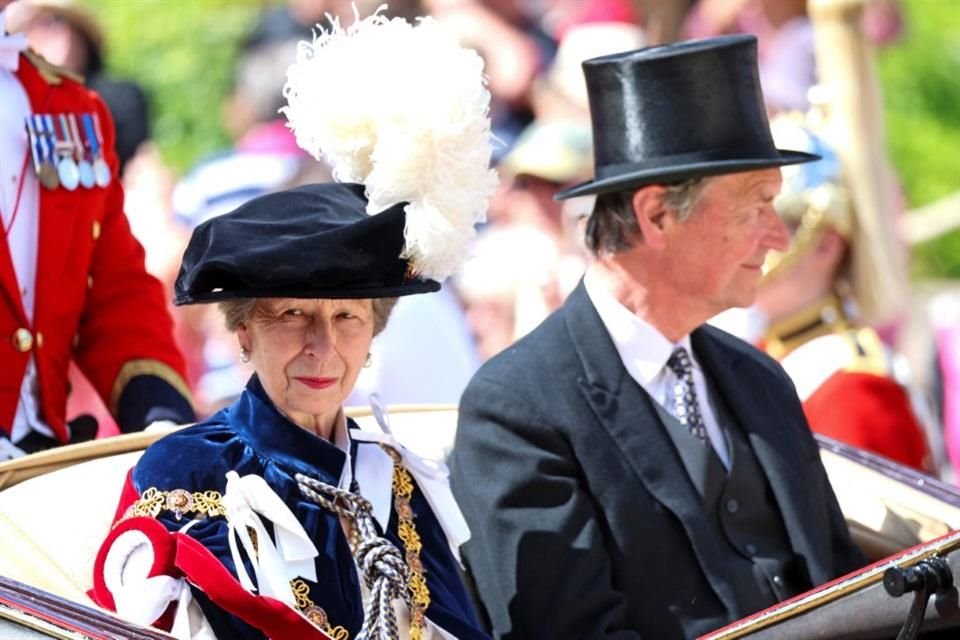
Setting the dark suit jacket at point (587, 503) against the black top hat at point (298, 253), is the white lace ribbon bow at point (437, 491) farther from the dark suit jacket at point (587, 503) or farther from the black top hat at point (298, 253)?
the black top hat at point (298, 253)

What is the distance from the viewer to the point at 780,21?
7.69 meters

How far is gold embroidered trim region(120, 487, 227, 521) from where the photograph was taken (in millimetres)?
3373

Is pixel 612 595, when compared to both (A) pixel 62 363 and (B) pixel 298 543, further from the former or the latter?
(A) pixel 62 363

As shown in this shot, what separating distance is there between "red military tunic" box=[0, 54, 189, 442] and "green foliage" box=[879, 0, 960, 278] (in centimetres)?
623

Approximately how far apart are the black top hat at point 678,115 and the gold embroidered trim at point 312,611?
115 cm

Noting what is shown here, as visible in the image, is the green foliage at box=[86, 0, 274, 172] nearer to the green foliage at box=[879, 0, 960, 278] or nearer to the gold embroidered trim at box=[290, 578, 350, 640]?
the green foliage at box=[879, 0, 960, 278]

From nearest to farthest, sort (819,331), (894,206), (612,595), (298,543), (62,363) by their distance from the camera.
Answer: (298,543) → (612,595) → (62,363) → (819,331) → (894,206)

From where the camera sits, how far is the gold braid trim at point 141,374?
423 cm

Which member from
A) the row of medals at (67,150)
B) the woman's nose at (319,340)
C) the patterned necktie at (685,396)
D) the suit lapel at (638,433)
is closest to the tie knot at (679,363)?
the patterned necktie at (685,396)

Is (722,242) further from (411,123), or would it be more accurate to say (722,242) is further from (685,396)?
(411,123)

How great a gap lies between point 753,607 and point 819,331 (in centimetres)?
170

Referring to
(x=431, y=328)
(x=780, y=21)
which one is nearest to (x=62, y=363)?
(x=431, y=328)

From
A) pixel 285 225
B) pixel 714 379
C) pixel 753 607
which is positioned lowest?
pixel 753 607

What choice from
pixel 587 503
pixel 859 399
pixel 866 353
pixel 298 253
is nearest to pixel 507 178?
pixel 866 353
